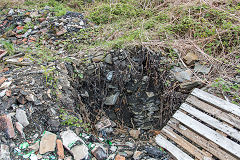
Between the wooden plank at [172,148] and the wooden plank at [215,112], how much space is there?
563 mm

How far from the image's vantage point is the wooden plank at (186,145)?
1.82 m

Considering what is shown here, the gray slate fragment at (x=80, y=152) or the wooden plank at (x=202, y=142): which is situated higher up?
the gray slate fragment at (x=80, y=152)

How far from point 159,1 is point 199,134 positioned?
3.23m

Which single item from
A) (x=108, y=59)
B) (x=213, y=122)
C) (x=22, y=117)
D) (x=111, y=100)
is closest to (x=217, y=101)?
(x=213, y=122)

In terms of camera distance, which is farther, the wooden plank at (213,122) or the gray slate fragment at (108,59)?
the gray slate fragment at (108,59)

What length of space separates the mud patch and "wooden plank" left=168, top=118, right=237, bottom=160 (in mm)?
480

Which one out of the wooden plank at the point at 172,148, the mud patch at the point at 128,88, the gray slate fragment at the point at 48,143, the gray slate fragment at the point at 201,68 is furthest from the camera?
the mud patch at the point at 128,88

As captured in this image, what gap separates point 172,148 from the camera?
1.96 meters

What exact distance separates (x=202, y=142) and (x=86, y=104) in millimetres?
1571

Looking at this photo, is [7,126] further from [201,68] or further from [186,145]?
[201,68]

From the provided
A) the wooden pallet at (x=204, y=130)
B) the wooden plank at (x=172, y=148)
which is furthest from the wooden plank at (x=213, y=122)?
the wooden plank at (x=172, y=148)

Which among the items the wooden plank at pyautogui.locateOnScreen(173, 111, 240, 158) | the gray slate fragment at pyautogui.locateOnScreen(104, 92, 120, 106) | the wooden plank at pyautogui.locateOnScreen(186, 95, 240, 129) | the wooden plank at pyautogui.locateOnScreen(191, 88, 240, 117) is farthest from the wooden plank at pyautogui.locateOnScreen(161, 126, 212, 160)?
the gray slate fragment at pyautogui.locateOnScreen(104, 92, 120, 106)

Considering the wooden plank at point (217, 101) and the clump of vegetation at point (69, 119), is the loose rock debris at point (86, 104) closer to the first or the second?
the clump of vegetation at point (69, 119)

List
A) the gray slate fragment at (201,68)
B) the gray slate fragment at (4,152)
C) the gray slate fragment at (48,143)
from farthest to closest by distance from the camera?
the gray slate fragment at (201,68) → the gray slate fragment at (48,143) → the gray slate fragment at (4,152)
